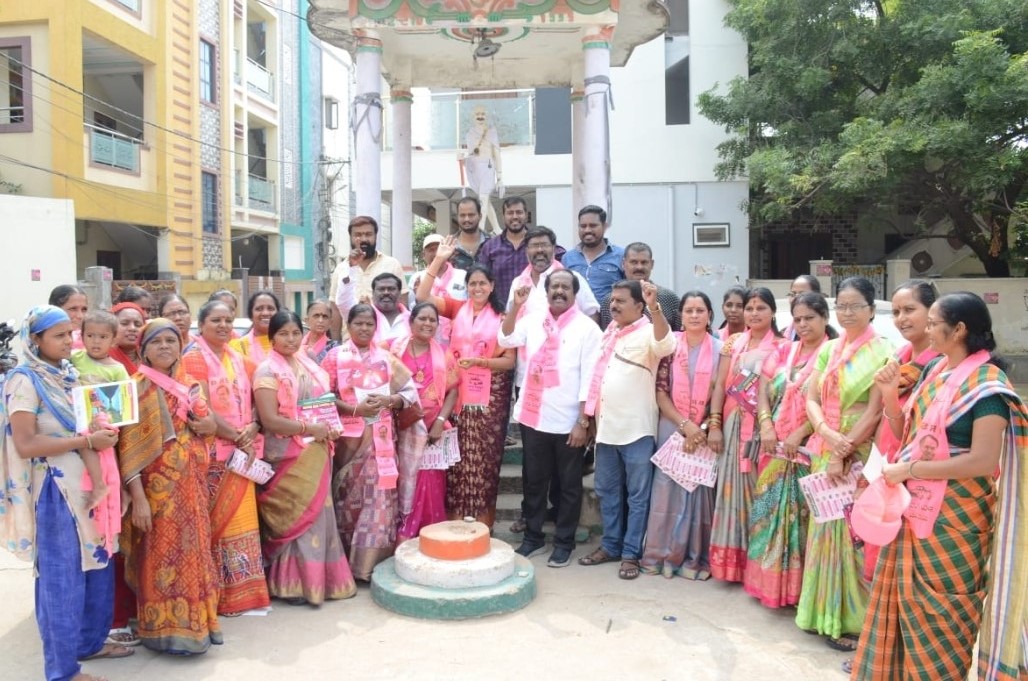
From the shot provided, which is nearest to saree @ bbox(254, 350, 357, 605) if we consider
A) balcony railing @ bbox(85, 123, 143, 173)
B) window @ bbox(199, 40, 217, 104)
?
balcony railing @ bbox(85, 123, 143, 173)

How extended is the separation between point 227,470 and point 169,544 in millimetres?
511

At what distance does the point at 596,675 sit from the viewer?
11.1 ft

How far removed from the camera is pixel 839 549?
3707 mm

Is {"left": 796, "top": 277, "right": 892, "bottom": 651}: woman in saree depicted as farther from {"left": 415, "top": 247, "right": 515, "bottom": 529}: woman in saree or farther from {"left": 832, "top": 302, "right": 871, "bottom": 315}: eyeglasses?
{"left": 415, "top": 247, "right": 515, "bottom": 529}: woman in saree

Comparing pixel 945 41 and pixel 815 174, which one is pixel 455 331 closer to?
pixel 815 174

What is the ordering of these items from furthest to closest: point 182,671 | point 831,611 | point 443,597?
point 443,597 → point 831,611 → point 182,671

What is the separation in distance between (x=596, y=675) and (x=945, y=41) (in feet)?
39.5

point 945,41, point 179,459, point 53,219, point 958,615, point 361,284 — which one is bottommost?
point 958,615

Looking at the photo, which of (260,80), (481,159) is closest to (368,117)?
(481,159)

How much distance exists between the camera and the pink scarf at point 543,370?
4539mm

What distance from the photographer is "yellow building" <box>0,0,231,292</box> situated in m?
13.9

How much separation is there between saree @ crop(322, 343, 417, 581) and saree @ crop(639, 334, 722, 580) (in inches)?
58.2

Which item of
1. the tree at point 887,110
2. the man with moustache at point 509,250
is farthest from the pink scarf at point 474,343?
the tree at point 887,110

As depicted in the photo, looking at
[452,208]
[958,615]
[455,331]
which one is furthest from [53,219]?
[958,615]
